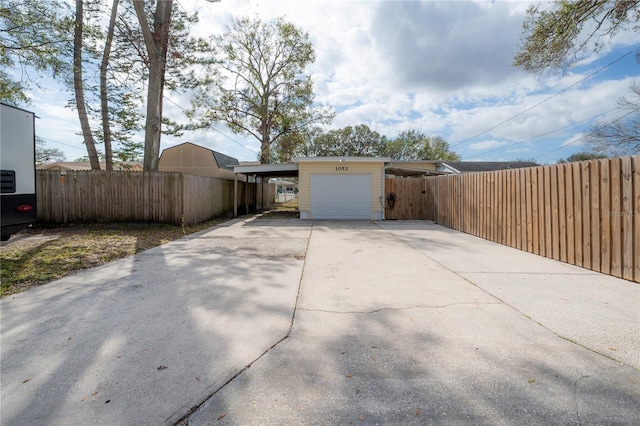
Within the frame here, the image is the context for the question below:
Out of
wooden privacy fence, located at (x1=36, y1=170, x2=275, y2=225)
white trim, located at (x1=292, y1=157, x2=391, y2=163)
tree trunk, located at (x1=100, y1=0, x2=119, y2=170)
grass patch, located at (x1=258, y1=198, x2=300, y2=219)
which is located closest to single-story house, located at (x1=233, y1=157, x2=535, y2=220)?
white trim, located at (x1=292, y1=157, x2=391, y2=163)

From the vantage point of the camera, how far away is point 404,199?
12914mm

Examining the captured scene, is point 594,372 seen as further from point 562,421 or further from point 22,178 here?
point 22,178

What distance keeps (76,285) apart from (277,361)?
332 cm

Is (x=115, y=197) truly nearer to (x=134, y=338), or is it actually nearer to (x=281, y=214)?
(x=281, y=214)

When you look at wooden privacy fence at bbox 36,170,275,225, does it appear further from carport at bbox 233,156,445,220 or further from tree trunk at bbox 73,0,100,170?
carport at bbox 233,156,445,220

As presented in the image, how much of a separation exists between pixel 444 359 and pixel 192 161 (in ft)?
69.9

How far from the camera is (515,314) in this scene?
287 centimetres

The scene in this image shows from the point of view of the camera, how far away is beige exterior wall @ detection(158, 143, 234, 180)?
19891 millimetres

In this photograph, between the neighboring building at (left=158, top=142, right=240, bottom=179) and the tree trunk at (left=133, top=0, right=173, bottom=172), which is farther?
the neighboring building at (left=158, top=142, right=240, bottom=179)

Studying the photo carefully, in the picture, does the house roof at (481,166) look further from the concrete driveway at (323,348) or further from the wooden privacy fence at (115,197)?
the concrete driveway at (323,348)

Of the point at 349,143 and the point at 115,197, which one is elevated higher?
the point at 349,143

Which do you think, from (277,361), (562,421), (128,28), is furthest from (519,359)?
(128,28)

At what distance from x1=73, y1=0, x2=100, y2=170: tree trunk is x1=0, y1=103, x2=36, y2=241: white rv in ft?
24.6

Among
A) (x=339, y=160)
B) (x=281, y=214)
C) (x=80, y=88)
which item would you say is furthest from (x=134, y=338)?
(x=281, y=214)
